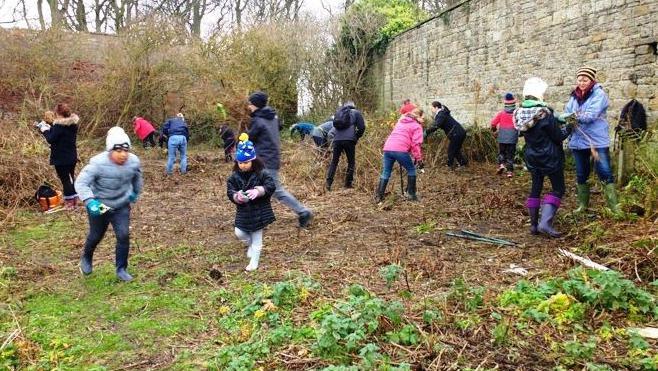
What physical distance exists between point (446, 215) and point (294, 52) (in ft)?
48.4

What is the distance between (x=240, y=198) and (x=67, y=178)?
4.84 metres

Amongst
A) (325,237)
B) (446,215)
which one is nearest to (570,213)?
(446,215)

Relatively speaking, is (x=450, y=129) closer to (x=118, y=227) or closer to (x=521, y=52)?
(x=521, y=52)

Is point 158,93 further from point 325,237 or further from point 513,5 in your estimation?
point 325,237

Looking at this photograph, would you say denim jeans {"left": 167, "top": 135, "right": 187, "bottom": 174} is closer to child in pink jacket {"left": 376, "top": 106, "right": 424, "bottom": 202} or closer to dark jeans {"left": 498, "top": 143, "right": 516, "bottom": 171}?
child in pink jacket {"left": 376, "top": 106, "right": 424, "bottom": 202}

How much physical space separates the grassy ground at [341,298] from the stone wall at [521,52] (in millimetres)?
3030

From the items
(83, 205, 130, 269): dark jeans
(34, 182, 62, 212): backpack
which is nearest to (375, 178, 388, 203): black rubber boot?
(83, 205, 130, 269): dark jeans

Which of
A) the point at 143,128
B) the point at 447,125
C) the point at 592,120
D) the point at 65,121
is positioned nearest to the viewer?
the point at 592,120

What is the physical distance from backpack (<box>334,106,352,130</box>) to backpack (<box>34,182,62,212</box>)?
470 centimetres

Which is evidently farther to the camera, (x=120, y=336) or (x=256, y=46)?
(x=256, y=46)

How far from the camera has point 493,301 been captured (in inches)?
161

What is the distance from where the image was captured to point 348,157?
373 inches

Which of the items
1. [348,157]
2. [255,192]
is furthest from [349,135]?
[255,192]

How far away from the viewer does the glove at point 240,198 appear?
5.23 m
